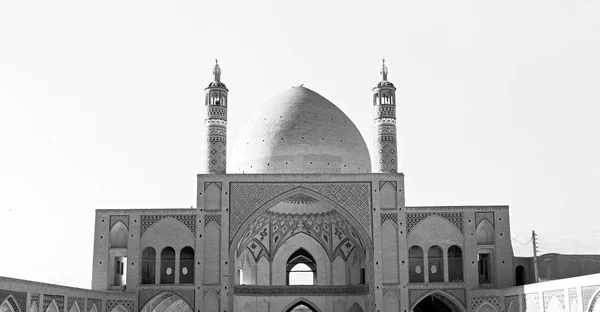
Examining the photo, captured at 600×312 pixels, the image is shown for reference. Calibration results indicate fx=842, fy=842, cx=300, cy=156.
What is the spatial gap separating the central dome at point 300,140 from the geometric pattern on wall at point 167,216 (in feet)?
8.18

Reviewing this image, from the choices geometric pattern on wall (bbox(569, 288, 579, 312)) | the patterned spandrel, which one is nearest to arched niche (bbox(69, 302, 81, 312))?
the patterned spandrel

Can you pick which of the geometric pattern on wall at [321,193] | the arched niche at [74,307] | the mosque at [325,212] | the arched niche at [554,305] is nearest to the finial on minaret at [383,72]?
the mosque at [325,212]

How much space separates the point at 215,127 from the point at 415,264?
5779mm

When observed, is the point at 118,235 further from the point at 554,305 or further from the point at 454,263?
the point at 554,305

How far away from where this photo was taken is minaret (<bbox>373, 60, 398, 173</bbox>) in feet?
66.4

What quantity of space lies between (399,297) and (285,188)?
3616 millimetres

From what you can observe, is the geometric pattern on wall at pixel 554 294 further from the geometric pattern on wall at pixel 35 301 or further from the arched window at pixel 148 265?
the geometric pattern on wall at pixel 35 301

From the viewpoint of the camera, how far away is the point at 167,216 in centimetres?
1950

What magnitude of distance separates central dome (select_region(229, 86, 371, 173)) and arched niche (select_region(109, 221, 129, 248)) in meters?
3.48

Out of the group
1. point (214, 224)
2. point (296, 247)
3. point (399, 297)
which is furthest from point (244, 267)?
point (399, 297)

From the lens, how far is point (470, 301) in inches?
757

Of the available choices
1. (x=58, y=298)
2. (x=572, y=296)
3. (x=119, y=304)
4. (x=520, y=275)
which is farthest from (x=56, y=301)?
(x=520, y=275)

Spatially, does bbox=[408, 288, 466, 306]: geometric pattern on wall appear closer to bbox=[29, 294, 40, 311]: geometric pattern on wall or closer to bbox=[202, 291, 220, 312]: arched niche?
bbox=[202, 291, 220, 312]: arched niche

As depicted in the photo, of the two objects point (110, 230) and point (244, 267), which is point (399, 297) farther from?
point (110, 230)
